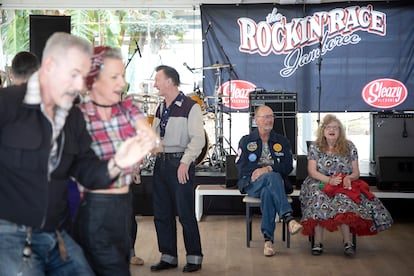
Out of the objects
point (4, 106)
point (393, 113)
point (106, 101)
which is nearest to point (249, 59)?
point (393, 113)

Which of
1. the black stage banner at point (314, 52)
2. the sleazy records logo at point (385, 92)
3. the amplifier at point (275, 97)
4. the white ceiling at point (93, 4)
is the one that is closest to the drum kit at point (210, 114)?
the black stage banner at point (314, 52)

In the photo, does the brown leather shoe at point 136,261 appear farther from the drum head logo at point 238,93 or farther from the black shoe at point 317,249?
the drum head logo at point 238,93

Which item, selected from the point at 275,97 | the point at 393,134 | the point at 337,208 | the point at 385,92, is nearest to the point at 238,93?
the point at 275,97

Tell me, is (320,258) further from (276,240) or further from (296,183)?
(296,183)

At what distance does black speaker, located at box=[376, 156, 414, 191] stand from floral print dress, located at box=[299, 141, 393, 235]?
113 centimetres

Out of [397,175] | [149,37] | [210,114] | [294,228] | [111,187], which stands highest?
[149,37]

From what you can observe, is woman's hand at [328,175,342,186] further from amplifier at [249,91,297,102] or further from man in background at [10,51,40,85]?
man in background at [10,51,40,85]

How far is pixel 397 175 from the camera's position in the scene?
6.49 metres

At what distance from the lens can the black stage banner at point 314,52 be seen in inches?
336

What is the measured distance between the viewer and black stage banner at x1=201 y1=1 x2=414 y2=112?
8.52 metres

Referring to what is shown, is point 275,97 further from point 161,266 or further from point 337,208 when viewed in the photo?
point 161,266

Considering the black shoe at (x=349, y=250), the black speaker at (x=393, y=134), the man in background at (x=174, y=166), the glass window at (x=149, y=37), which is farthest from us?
the glass window at (x=149, y=37)

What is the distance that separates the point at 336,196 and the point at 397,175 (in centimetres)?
142

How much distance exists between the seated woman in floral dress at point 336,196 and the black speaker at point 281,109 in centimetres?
199
